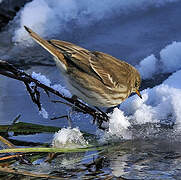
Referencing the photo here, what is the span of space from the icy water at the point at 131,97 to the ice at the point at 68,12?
15mm

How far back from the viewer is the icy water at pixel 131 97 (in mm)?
3387

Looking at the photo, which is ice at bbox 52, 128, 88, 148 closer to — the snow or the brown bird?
the snow

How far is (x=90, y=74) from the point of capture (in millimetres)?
4254

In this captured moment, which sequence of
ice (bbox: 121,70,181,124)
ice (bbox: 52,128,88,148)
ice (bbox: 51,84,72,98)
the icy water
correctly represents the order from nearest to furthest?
the icy water → ice (bbox: 52,128,88,148) → ice (bbox: 121,70,181,124) → ice (bbox: 51,84,72,98)

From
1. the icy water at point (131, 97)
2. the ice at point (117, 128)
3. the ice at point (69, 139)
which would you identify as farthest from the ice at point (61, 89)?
the ice at point (69, 139)

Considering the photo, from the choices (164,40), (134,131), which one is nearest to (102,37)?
(164,40)

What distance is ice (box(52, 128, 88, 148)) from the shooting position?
3.73 m

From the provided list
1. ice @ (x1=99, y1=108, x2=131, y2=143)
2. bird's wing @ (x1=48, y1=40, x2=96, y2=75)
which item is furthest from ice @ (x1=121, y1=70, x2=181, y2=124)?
bird's wing @ (x1=48, y1=40, x2=96, y2=75)

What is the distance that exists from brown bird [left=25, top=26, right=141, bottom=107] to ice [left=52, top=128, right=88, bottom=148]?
423 millimetres

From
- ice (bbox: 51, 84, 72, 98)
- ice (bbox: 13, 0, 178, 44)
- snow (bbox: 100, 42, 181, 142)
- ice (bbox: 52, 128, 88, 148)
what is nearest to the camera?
ice (bbox: 52, 128, 88, 148)

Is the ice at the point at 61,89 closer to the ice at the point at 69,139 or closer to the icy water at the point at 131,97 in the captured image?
the icy water at the point at 131,97

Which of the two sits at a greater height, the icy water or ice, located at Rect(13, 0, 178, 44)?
ice, located at Rect(13, 0, 178, 44)

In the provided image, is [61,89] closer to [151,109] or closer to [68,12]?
[151,109]

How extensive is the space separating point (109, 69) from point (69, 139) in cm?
97
